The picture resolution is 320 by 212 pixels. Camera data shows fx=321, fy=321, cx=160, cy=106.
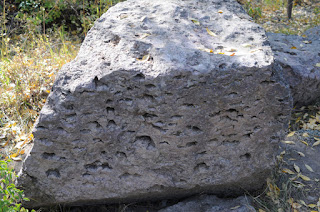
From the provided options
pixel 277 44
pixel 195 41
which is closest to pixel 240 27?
pixel 195 41

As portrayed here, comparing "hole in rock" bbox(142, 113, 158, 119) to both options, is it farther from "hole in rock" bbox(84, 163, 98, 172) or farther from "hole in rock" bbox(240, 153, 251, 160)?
"hole in rock" bbox(240, 153, 251, 160)

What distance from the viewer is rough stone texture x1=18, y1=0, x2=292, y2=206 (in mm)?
1763

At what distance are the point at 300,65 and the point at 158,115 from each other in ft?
6.35

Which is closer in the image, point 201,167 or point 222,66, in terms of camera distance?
point 222,66

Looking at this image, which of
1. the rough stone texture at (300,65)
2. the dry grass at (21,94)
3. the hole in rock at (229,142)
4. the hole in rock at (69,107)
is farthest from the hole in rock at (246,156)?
the dry grass at (21,94)

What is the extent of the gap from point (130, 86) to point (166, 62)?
24 cm

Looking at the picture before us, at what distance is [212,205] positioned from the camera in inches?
85.1

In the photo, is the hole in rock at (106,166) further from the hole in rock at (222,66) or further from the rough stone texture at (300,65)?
the rough stone texture at (300,65)

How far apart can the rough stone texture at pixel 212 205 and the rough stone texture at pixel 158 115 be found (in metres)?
0.08

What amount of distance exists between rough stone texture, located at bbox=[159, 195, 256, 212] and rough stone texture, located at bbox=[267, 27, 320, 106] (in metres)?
1.44

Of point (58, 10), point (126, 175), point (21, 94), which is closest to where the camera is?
Answer: point (126, 175)

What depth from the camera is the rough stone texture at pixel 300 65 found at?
3088 millimetres

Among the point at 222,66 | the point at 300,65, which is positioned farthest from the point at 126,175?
the point at 300,65

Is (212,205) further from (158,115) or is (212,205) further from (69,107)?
(69,107)
